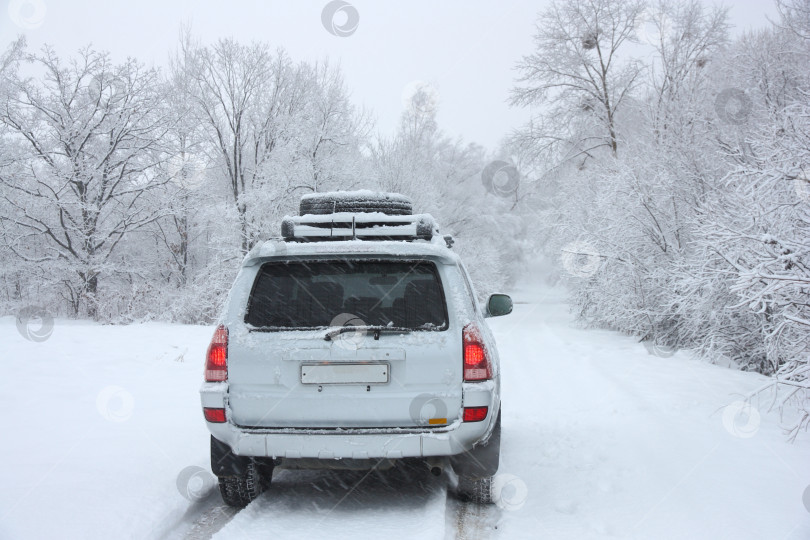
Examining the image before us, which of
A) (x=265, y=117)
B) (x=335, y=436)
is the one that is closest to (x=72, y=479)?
(x=335, y=436)

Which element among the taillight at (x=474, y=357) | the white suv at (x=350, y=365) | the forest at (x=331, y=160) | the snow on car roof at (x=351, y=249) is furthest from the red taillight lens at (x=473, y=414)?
the forest at (x=331, y=160)

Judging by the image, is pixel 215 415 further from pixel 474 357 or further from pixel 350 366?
pixel 474 357

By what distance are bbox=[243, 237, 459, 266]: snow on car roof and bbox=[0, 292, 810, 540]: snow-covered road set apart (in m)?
1.58

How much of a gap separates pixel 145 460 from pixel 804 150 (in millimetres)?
6180

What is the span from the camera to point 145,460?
14.1ft

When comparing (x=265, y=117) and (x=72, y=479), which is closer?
(x=72, y=479)

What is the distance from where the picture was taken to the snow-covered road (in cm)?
327

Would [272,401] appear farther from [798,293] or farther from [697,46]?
[697,46]

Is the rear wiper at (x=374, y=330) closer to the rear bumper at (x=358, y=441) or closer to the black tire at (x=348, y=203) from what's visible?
the rear bumper at (x=358, y=441)

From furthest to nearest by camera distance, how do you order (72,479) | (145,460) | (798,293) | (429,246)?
(798,293) < (145,460) < (72,479) < (429,246)

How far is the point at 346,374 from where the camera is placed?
322 centimetres

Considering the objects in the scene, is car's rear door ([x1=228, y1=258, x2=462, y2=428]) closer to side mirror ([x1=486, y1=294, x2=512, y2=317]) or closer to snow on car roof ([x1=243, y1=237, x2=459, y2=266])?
snow on car roof ([x1=243, y1=237, x2=459, y2=266])

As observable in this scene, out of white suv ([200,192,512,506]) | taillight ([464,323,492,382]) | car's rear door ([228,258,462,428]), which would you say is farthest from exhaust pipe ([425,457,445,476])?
taillight ([464,323,492,382])

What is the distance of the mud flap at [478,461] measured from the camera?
3.41 m
